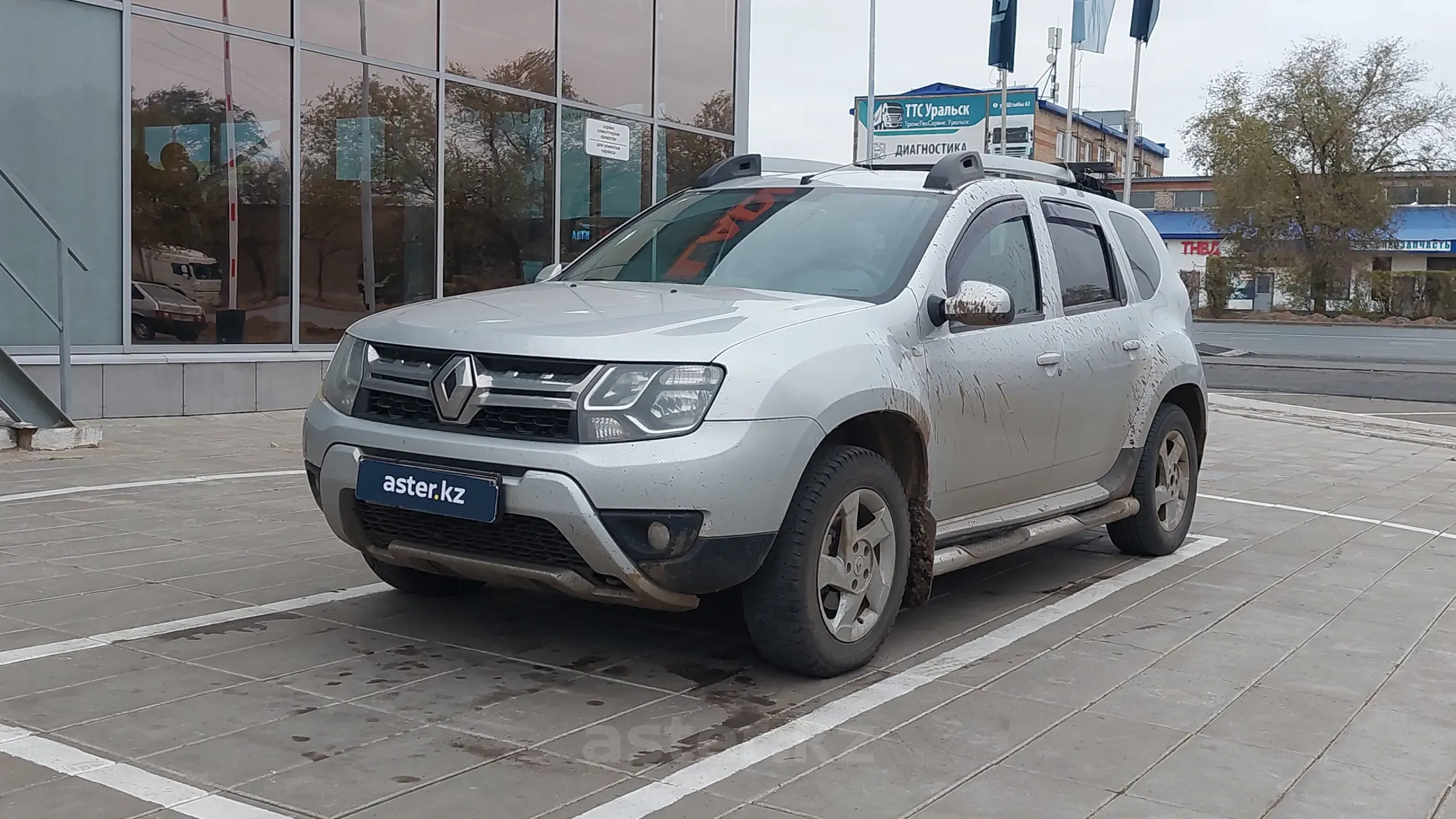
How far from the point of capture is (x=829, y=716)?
4.17 meters

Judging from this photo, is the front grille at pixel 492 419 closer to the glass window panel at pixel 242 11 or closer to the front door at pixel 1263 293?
the glass window panel at pixel 242 11

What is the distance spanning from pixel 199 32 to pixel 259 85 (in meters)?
0.70

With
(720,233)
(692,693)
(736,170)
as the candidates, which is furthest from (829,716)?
(736,170)

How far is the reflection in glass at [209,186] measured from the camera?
11.4 meters

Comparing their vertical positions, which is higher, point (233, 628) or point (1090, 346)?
point (1090, 346)

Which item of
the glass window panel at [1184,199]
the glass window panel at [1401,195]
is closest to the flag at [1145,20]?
the glass window panel at [1401,195]

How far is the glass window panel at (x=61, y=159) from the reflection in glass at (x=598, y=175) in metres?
5.27

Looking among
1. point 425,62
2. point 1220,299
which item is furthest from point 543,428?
point 1220,299

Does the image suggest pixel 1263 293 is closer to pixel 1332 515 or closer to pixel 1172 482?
pixel 1332 515

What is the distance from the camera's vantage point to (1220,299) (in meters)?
58.6

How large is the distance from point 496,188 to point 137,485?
23.8 feet

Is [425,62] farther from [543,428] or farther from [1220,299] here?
[1220,299]

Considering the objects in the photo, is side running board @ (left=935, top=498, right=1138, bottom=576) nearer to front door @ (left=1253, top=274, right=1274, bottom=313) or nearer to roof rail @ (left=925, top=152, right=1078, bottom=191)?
roof rail @ (left=925, top=152, right=1078, bottom=191)

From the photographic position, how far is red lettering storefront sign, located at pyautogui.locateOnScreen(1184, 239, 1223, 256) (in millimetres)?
77562
